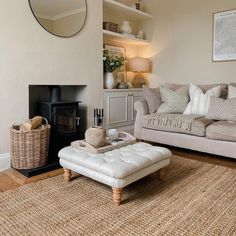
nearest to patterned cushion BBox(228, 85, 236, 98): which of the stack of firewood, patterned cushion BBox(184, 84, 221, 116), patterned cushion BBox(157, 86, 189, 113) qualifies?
patterned cushion BBox(184, 84, 221, 116)

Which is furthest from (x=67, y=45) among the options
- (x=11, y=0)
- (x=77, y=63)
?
(x=11, y=0)

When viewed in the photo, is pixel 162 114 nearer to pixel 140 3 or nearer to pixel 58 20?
pixel 58 20

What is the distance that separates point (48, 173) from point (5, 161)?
1.75ft

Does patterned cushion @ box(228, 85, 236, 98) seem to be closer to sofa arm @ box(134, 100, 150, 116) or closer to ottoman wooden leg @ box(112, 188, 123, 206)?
sofa arm @ box(134, 100, 150, 116)

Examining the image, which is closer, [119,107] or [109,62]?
[109,62]

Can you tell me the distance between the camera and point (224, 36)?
3.83 meters

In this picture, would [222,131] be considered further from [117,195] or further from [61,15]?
[61,15]

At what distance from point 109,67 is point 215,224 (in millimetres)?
2923

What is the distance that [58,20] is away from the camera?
3.13 metres

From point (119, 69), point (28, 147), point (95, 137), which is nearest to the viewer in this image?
point (95, 137)

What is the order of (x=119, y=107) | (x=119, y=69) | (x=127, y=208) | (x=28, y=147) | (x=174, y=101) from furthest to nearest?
(x=119, y=69)
(x=119, y=107)
(x=174, y=101)
(x=28, y=147)
(x=127, y=208)

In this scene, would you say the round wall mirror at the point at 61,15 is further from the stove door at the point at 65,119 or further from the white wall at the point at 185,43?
the white wall at the point at 185,43

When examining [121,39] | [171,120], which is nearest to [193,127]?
[171,120]

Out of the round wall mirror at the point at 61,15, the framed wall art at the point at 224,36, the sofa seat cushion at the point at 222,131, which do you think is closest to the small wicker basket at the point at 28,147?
the round wall mirror at the point at 61,15
